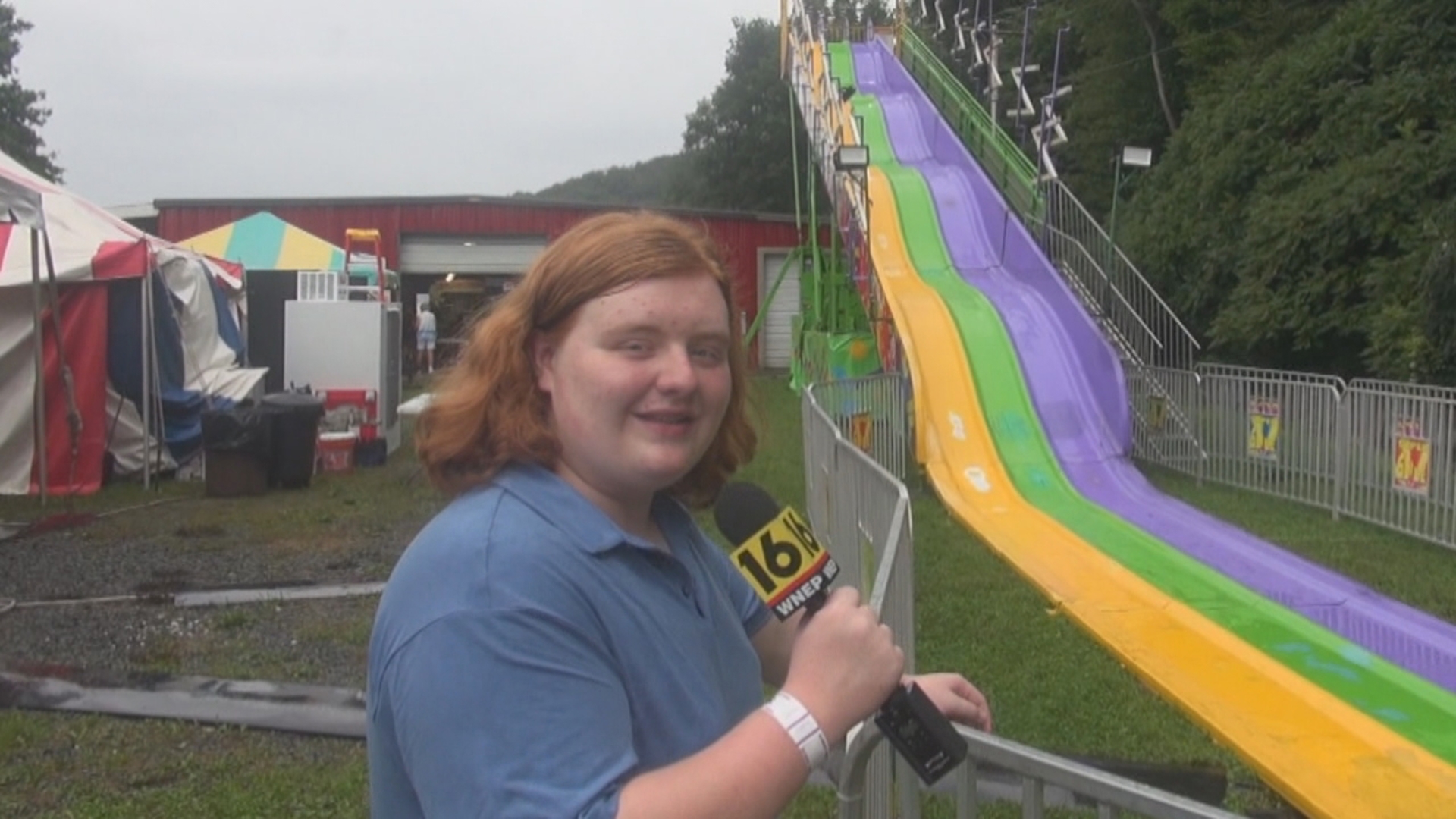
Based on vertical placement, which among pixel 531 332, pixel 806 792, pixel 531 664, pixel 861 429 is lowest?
pixel 806 792

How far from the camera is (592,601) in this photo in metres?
1.67

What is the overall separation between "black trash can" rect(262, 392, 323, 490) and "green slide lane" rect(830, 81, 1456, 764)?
6180 millimetres

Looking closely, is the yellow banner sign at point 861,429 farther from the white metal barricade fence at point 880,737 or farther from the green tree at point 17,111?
the green tree at point 17,111

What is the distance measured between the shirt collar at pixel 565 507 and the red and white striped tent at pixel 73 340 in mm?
11025

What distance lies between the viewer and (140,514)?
1178cm

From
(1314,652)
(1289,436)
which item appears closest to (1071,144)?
(1289,436)

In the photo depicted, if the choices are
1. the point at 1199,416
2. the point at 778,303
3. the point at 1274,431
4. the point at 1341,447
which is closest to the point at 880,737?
the point at 1341,447

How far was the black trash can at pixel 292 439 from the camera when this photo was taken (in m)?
13.3

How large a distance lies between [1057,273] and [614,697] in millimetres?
15595

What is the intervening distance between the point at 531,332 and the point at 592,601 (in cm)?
41

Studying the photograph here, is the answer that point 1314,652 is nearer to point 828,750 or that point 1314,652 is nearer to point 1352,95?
point 828,750

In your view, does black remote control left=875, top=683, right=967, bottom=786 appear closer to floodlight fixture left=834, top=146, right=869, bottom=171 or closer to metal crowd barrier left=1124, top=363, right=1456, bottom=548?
metal crowd barrier left=1124, top=363, right=1456, bottom=548

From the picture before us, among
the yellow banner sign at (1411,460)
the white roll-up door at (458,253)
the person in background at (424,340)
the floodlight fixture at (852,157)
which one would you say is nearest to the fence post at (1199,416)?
the yellow banner sign at (1411,460)

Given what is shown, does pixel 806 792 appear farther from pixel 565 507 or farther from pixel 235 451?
pixel 235 451
